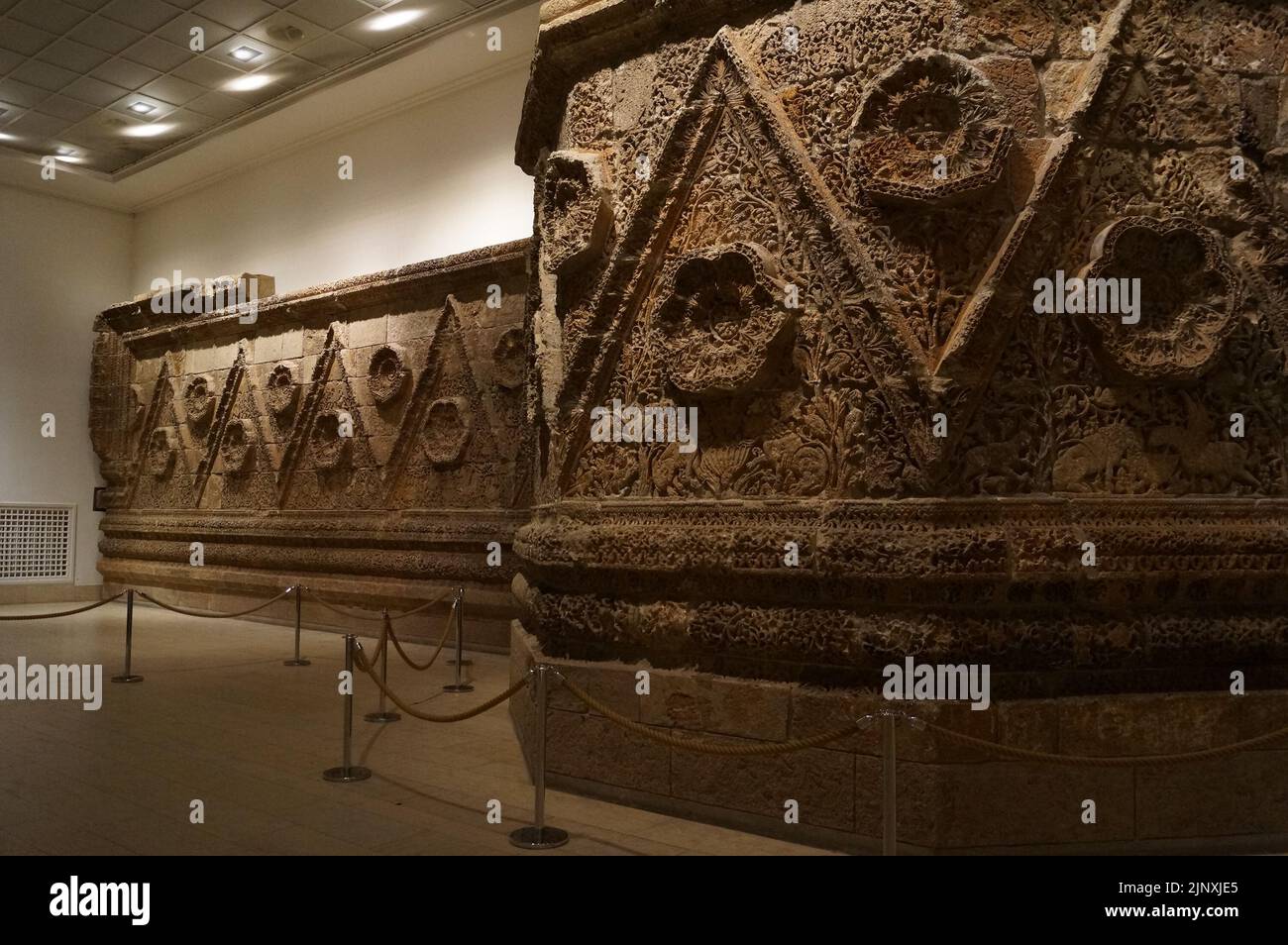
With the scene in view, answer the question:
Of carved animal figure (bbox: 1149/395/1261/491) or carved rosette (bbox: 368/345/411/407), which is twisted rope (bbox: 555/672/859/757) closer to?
carved animal figure (bbox: 1149/395/1261/491)

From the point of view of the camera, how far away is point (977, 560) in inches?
126

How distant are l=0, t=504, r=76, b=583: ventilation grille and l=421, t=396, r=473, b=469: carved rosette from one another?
262 inches

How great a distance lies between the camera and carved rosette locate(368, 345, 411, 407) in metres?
8.51

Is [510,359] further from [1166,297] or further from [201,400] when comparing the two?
[1166,297]

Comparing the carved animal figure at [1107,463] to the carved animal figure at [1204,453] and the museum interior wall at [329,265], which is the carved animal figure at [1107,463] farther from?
the museum interior wall at [329,265]

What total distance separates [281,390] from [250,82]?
319cm

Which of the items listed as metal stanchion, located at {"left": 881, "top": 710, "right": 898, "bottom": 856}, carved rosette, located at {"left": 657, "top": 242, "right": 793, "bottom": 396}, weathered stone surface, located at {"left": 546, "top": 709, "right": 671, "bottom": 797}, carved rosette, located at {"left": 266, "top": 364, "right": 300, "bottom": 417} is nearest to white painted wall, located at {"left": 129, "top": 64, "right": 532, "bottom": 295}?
carved rosette, located at {"left": 266, "top": 364, "right": 300, "bottom": 417}

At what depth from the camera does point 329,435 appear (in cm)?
920

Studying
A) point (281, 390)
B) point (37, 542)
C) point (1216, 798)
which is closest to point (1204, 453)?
point (1216, 798)

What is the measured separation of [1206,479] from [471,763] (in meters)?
3.33

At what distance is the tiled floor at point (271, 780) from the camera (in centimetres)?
324

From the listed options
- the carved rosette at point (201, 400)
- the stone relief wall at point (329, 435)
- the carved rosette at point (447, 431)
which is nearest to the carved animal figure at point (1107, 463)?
the stone relief wall at point (329, 435)

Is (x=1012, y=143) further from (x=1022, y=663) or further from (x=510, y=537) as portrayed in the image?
(x=510, y=537)

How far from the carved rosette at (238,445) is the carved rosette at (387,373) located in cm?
214
